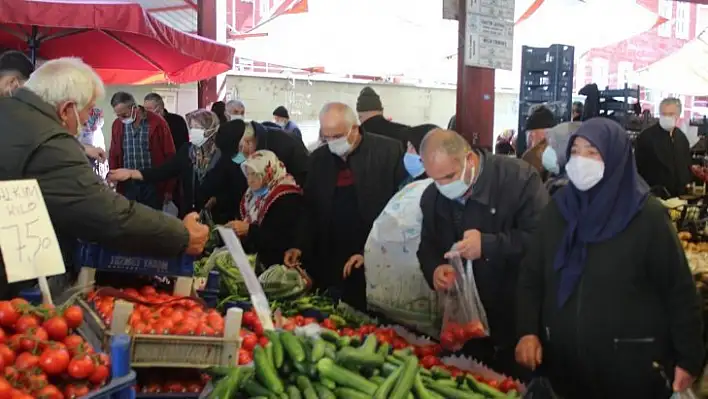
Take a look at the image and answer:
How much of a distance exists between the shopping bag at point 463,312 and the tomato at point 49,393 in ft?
5.99

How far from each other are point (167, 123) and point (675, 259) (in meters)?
6.35

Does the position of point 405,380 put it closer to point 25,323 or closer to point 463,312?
point 463,312

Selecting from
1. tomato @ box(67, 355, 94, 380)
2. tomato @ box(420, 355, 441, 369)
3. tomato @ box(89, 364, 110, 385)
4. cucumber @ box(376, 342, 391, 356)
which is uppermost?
tomato @ box(67, 355, 94, 380)

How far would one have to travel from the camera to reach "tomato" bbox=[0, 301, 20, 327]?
7.54ft

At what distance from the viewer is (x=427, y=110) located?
17.8m

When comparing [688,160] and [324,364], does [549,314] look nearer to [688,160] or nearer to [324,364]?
[324,364]

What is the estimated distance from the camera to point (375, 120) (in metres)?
5.98

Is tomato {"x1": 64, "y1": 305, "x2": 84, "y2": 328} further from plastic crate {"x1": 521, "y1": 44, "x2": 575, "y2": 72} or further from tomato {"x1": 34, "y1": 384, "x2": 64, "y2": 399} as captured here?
plastic crate {"x1": 521, "y1": 44, "x2": 575, "y2": 72}

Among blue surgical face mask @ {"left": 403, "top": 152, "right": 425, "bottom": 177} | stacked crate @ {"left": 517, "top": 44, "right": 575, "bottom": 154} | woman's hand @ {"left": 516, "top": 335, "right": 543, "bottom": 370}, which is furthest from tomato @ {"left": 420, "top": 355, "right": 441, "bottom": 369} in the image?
stacked crate @ {"left": 517, "top": 44, "right": 575, "bottom": 154}

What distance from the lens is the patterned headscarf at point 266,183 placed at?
14.9 feet

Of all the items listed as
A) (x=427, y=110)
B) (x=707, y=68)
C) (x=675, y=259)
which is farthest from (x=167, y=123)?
(x=707, y=68)

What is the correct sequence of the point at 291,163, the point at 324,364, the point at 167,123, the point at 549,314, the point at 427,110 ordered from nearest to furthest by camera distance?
the point at 324,364 < the point at 549,314 < the point at 291,163 < the point at 167,123 < the point at 427,110

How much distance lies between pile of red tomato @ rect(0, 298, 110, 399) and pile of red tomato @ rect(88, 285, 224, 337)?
1.18 feet

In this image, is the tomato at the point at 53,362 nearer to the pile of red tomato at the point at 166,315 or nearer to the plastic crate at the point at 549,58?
the pile of red tomato at the point at 166,315
